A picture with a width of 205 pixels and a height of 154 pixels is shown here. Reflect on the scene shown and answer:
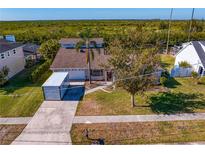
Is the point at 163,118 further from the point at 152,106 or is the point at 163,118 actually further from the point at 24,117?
the point at 24,117

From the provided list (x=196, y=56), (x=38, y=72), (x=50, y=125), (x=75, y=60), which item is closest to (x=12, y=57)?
(x=38, y=72)

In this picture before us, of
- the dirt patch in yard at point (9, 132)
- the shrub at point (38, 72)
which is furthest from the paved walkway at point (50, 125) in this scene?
the shrub at point (38, 72)

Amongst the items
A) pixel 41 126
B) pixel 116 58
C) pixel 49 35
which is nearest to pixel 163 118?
pixel 116 58

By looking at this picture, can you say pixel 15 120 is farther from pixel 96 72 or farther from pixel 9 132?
pixel 96 72

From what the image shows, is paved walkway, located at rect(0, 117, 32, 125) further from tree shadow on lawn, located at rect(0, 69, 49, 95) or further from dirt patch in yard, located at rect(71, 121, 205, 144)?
tree shadow on lawn, located at rect(0, 69, 49, 95)

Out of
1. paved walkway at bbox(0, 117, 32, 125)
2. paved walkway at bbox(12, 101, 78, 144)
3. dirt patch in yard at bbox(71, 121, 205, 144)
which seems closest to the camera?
dirt patch in yard at bbox(71, 121, 205, 144)

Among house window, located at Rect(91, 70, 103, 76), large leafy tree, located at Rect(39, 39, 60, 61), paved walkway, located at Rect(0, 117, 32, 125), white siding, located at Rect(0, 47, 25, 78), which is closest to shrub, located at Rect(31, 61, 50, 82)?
large leafy tree, located at Rect(39, 39, 60, 61)
